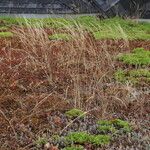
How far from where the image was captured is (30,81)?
1177 centimetres

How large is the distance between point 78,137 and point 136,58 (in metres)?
6.45

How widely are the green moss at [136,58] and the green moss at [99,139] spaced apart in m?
5.88

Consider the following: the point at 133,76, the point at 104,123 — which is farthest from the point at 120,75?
the point at 104,123

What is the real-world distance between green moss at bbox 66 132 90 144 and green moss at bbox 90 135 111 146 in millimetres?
74

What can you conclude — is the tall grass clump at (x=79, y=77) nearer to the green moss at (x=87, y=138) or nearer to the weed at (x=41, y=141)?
the green moss at (x=87, y=138)

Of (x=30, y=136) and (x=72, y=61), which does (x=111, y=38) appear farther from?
(x=30, y=136)

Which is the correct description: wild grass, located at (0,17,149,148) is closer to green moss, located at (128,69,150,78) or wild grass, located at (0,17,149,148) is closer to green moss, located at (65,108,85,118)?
green moss, located at (65,108,85,118)

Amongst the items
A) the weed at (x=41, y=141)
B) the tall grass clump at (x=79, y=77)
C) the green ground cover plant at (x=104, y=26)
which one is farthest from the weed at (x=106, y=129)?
the green ground cover plant at (x=104, y=26)

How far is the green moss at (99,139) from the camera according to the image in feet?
26.9

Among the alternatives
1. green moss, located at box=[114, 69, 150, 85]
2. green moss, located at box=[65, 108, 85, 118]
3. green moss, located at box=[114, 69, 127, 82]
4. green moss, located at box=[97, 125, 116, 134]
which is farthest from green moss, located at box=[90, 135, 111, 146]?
green moss, located at box=[114, 69, 127, 82]

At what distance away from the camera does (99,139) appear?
831 cm

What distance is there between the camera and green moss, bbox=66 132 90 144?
324 inches

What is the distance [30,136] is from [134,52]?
7.95m

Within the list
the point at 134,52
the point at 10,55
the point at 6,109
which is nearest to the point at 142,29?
the point at 134,52
